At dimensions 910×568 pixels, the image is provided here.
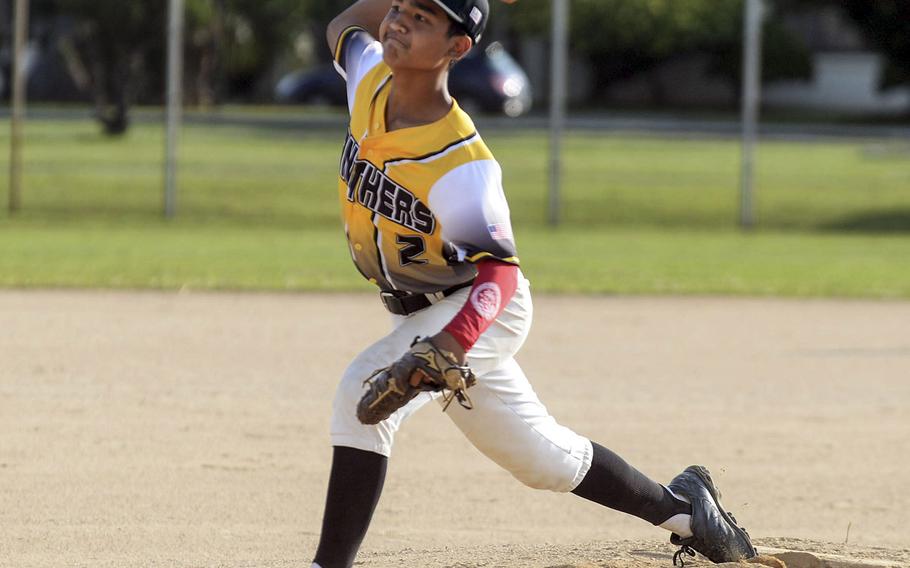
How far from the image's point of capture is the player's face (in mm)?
3873

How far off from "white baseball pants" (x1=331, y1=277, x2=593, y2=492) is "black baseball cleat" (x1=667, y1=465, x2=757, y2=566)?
1.77 ft

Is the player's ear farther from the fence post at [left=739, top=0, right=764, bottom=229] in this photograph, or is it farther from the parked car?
the parked car

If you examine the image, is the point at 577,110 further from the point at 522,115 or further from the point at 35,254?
the point at 35,254

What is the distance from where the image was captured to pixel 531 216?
→ 62.3ft

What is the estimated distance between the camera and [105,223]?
17984 mm

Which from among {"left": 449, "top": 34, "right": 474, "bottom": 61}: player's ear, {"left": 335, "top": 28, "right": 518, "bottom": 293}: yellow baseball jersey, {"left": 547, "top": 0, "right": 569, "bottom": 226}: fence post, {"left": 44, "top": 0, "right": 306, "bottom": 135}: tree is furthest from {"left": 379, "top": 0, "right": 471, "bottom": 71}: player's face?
{"left": 44, "top": 0, "right": 306, "bottom": 135}: tree

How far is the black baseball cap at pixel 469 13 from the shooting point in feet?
12.6

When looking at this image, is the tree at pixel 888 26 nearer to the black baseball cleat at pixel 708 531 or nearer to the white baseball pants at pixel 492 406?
the black baseball cleat at pixel 708 531

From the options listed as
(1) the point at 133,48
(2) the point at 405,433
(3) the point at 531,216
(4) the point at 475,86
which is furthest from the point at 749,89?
(2) the point at 405,433

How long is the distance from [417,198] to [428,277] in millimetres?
258

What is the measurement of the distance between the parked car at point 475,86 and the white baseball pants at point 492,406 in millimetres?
24003

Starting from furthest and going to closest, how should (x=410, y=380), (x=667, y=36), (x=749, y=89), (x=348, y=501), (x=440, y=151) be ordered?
(x=667, y=36)
(x=749, y=89)
(x=348, y=501)
(x=440, y=151)
(x=410, y=380)

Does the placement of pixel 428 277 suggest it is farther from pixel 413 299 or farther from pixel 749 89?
pixel 749 89

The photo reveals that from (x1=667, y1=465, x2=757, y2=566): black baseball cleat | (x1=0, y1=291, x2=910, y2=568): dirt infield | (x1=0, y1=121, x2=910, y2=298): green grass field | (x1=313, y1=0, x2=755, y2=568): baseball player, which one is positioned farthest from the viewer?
(x1=0, y1=121, x2=910, y2=298): green grass field
